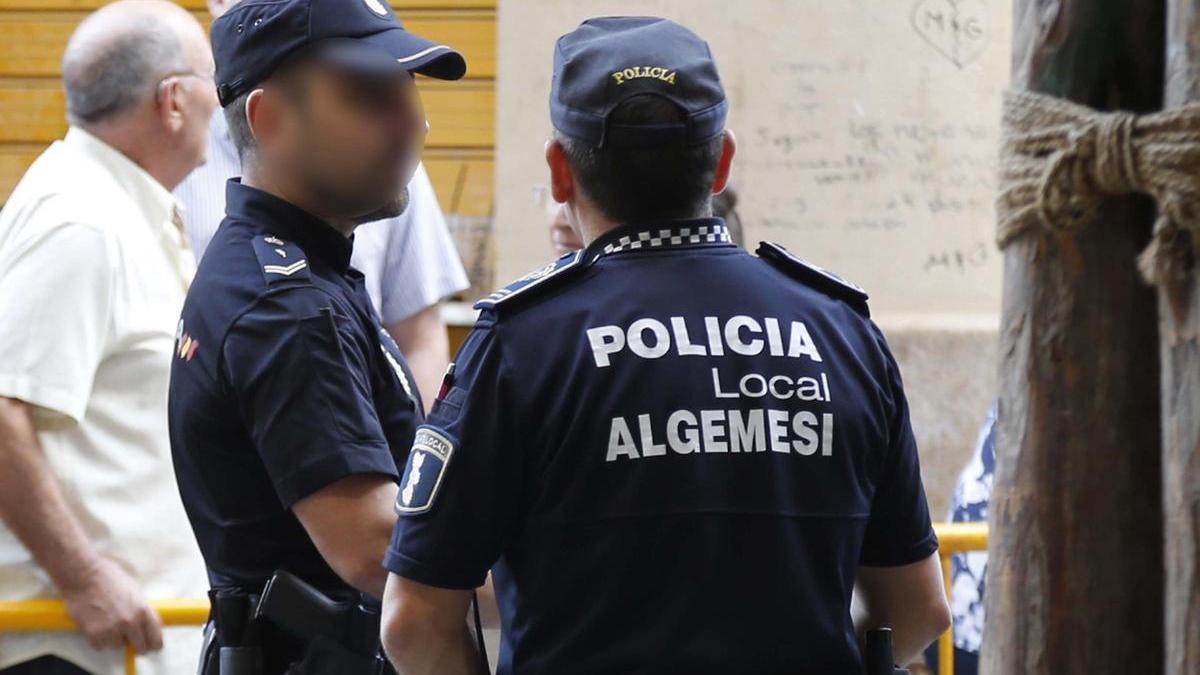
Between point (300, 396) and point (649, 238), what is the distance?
0.48 metres

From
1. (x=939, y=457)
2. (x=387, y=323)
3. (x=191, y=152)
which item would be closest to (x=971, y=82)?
(x=939, y=457)

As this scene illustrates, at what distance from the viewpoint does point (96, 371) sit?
116 inches

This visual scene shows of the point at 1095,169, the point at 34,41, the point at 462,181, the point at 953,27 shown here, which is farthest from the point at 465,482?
the point at 34,41

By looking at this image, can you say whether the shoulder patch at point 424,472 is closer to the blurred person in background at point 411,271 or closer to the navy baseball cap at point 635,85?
the navy baseball cap at point 635,85

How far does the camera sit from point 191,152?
130 inches

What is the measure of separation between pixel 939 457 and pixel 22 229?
4.08 meters

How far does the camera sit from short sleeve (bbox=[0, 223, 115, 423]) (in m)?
2.85

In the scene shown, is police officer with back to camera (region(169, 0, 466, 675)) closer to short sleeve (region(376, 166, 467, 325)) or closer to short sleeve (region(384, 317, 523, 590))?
short sleeve (region(384, 317, 523, 590))

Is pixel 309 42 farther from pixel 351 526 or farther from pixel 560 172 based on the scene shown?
pixel 351 526

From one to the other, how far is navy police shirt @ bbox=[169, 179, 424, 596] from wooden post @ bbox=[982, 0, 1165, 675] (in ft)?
2.64

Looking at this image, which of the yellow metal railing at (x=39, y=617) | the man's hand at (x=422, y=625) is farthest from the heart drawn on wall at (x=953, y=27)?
the man's hand at (x=422, y=625)

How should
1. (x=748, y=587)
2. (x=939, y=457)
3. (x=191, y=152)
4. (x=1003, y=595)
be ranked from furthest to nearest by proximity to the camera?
1. (x=939, y=457)
2. (x=191, y=152)
3. (x=748, y=587)
4. (x=1003, y=595)

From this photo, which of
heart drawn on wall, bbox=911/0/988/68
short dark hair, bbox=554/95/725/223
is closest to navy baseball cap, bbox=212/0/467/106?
short dark hair, bbox=554/95/725/223

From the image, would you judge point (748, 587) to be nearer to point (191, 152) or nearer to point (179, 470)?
point (179, 470)
